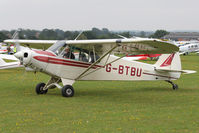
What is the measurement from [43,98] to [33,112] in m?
2.41

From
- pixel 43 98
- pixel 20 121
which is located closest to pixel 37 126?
pixel 20 121

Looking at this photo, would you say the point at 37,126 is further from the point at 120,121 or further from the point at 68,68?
the point at 68,68

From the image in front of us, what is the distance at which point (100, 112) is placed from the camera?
28.3 ft

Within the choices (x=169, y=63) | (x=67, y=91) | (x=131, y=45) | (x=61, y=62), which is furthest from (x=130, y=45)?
(x=169, y=63)

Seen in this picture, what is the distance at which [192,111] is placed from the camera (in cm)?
889

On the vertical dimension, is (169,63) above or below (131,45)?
below

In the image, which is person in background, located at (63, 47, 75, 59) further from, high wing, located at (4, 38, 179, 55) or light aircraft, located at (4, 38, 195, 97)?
high wing, located at (4, 38, 179, 55)

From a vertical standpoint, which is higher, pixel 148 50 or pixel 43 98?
pixel 148 50

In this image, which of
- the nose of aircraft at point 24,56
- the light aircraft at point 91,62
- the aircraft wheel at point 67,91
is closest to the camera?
the nose of aircraft at point 24,56

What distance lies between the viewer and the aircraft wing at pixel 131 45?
10047 millimetres

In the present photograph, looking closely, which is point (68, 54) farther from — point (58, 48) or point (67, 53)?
point (58, 48)

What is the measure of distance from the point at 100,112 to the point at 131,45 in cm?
304

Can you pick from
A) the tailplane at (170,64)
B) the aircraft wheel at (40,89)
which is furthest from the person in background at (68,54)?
the tailplane at (170,64)

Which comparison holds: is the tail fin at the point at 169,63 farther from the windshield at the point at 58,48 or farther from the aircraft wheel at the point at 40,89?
the aircraft wheel at the point at 40,89
